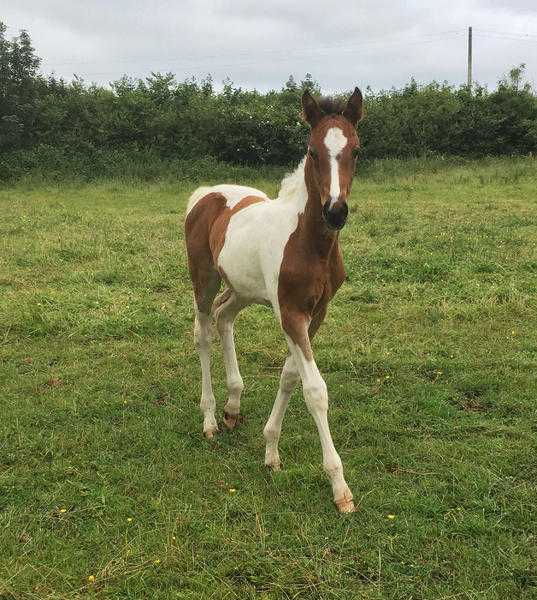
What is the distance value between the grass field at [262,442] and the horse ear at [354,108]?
7.16 ft

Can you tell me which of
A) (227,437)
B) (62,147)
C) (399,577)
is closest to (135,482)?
(227,437)

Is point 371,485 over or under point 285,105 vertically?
under

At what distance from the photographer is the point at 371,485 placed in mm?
3725

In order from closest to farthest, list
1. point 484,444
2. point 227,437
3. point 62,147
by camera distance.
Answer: point 484,444
point 227,437
point 62,147

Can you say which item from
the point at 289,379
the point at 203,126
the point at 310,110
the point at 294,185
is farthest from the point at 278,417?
the point at 203,126

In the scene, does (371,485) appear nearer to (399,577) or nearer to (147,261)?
(399,577)

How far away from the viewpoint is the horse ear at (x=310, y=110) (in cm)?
333

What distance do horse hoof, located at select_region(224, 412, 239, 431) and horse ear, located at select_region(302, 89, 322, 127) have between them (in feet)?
7.66

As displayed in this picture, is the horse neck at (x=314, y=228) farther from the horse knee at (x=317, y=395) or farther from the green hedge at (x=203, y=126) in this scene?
the green hedge at (x=203, y=126)

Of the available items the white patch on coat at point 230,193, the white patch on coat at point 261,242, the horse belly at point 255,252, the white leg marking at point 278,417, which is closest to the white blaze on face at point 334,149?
the white patch on coat at point 261,242

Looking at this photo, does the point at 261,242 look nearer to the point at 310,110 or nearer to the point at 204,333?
the point at 310,110

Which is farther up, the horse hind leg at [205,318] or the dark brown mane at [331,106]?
the dark brown mane at [331,106]

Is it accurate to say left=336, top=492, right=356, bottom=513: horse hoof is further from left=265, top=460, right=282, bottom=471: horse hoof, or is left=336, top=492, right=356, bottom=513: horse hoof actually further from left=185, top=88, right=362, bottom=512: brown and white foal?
left=265, top=460, right=282, bottom=471: horse hoof

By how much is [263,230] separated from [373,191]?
1394 cm
